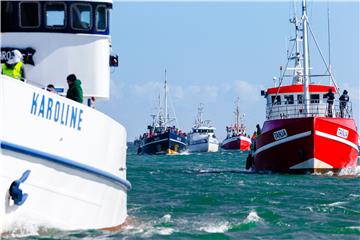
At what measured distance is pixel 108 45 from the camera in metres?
14.5

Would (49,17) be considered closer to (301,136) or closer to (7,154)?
(7,154)

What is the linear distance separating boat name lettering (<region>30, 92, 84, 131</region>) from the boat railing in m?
22.3

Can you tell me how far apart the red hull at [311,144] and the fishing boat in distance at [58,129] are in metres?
16.8

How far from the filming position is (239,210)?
1784cm

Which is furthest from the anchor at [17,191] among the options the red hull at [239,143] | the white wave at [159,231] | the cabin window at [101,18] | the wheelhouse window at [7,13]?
the red hull at [239,143]

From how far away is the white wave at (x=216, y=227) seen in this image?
14.2m

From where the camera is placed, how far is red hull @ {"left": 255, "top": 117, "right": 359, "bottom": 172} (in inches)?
1221

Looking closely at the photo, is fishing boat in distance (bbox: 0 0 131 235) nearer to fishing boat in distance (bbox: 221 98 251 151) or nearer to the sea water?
the sea water

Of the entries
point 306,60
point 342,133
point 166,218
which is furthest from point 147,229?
point 306,60

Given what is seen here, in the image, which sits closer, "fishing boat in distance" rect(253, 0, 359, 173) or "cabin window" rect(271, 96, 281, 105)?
"fishing boat in distance" rect(253, 0, 359, 173)

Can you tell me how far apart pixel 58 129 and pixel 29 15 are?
3238 mm

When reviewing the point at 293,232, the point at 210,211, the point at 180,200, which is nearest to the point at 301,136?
the point at 180,200

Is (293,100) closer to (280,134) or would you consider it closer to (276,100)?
(276,100)

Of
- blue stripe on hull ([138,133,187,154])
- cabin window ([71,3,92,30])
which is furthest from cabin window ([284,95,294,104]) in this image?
blue stripe on hull ([138,133,187,154])
